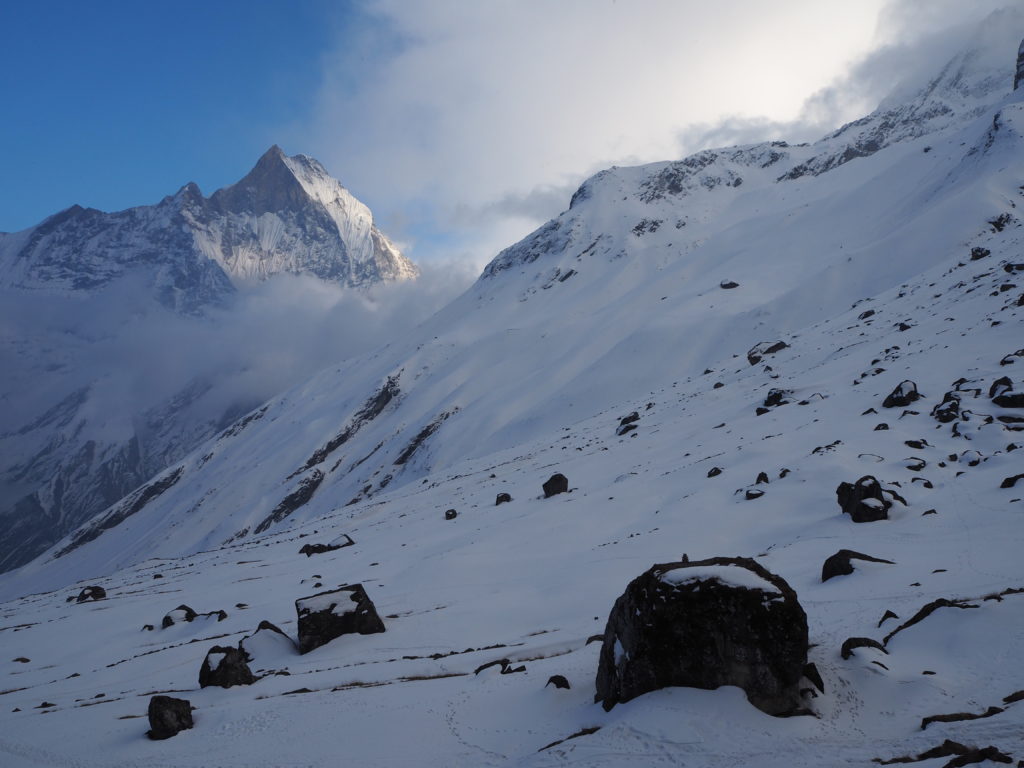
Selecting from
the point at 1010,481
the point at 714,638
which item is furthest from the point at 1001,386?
the point at 714,638

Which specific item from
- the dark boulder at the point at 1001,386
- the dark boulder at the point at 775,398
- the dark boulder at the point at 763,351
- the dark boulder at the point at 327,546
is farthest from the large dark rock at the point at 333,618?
the dark boulder at the point at 763,351

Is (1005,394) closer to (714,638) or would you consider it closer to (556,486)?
(556,486)

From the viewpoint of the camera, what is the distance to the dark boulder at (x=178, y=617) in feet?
50.0

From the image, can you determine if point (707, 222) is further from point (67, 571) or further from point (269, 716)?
point (67, 571)

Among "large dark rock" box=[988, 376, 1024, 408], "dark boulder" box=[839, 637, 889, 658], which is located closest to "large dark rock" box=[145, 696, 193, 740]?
"dark boulder" box=[839, 637, 889, 658]

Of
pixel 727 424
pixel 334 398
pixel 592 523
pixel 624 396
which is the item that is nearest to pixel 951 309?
pixel 727 424

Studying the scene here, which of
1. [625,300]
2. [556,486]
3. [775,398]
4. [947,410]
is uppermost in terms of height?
[625,300]

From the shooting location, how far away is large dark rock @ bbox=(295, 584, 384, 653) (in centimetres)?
1070

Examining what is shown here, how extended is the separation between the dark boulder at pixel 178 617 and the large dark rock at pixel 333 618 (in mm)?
6561

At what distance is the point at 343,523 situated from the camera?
32.6m

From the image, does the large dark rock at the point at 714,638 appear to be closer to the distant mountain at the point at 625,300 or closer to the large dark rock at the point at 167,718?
the large dark rock at the point at 167,718

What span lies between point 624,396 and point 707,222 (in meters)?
90.6

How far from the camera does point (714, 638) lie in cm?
538

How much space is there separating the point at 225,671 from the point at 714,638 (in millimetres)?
7670
